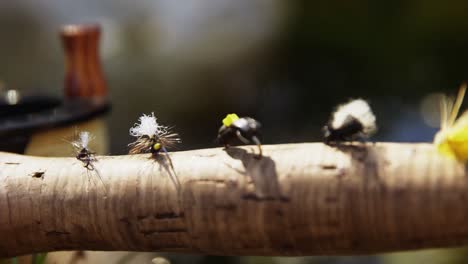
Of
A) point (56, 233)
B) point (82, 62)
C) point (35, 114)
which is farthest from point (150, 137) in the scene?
point (82, 62)

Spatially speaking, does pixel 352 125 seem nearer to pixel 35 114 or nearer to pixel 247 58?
pixel 35 114

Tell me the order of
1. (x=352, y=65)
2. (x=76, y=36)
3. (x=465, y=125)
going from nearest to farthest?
(x=465, y=125), (x=76, y=36), (x=352, y=65)

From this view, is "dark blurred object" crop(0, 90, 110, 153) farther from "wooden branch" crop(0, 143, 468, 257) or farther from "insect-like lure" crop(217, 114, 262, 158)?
"insect-like lure" crop(217, 114, 262, 158)

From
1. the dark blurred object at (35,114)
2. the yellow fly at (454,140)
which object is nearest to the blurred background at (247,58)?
the dark blurred object at (35,114)

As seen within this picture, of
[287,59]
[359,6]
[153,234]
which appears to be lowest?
[153,234]

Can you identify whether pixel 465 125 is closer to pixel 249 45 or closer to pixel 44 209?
pixel 44 209

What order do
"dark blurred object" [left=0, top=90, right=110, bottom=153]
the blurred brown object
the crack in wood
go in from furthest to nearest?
the blurred brown object, "dark blurred object" [left=0, top=90, right=110, bottom=153], the crack in wood

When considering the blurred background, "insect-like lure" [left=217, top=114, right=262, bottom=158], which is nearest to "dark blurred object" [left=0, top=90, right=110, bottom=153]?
"insect-like lure" [left=217, top=114, right=262, bottom=158]

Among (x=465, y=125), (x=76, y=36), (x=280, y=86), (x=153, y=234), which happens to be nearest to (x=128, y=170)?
(x=153, y=234)
